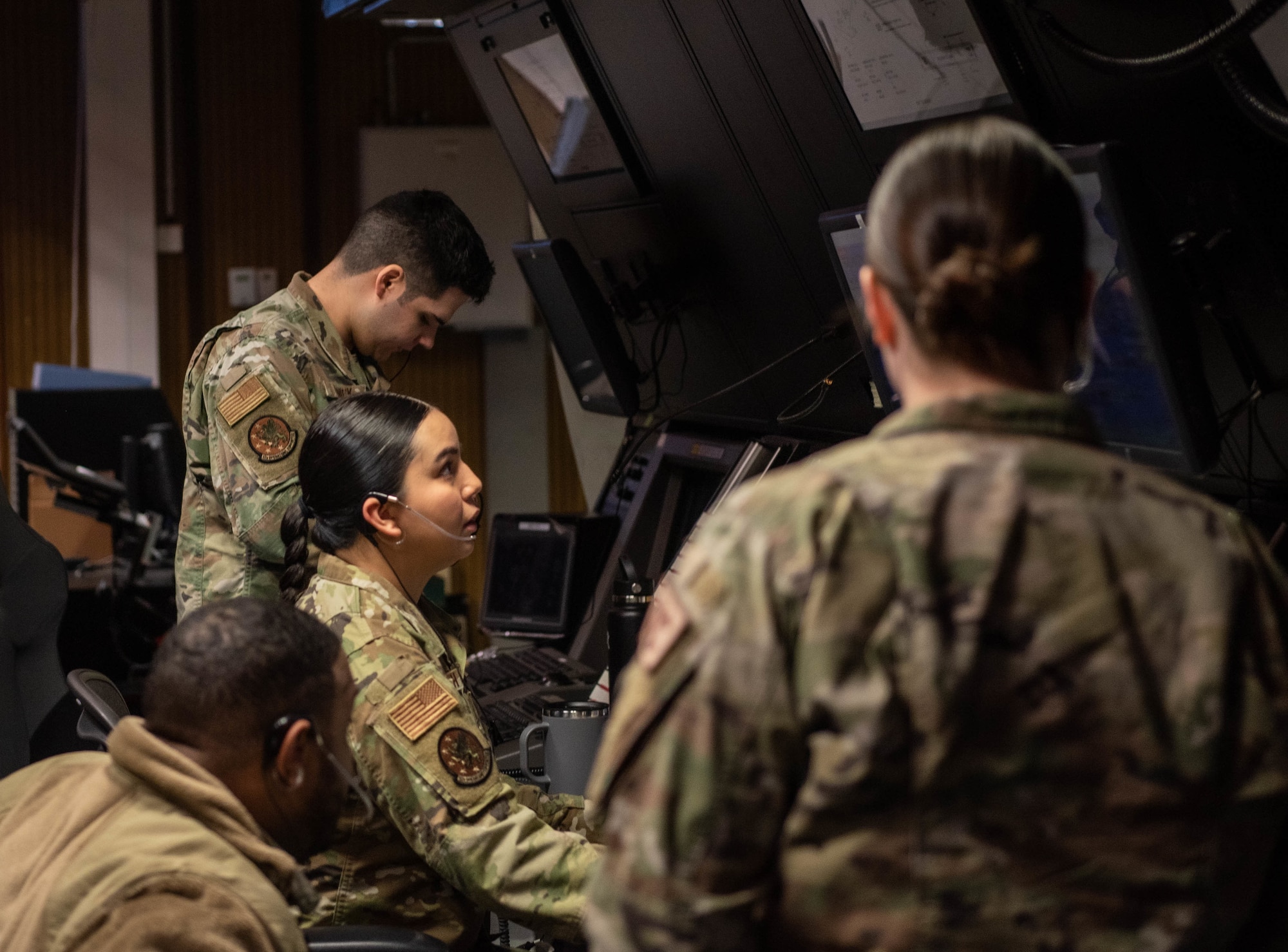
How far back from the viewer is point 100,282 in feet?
18.7

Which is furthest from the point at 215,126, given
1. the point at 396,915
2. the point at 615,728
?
the point at 615,728

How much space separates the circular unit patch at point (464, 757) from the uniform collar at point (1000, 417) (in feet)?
2.59

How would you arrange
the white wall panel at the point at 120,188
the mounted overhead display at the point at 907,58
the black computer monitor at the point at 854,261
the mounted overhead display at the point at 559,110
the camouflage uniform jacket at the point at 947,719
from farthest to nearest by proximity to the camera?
the white wall panel at the point at 120,188 → the mounted overhead display at the point at 559,110 → the black computer monitor at the point at 854,261 → the mounted overhead display at the point at 907,58 → the camouflage uniform jacket at the point at 947,719

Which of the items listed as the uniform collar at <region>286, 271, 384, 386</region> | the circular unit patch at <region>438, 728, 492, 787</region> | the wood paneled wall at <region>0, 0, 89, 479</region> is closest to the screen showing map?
the circular unit patch at <region>438, 728, 492, 787</region>

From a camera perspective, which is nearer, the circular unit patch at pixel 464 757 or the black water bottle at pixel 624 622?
the circular unit patch at pixel 464 757

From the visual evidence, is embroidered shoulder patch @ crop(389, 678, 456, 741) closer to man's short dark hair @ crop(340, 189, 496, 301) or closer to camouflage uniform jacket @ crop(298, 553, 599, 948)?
camouflage uniform jacket @ crop(298, 553, 599, 948)

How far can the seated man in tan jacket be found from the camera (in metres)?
0.96

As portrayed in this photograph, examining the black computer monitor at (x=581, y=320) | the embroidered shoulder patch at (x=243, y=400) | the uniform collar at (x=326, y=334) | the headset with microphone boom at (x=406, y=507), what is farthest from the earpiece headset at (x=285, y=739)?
the black computer monitor at (x=581, y=320)

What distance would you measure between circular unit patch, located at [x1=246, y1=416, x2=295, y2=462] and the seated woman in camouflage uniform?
0.31m

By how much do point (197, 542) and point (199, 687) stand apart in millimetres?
1216

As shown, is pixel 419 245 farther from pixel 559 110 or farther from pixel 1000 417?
pixel 1000 417

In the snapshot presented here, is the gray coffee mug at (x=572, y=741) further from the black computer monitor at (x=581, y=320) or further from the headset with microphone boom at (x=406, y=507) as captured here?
the black computer monitor at (x=581, y=320)

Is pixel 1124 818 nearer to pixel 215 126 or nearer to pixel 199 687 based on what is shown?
pixel 199 687

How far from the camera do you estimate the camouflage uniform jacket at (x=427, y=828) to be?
56.4 inches
